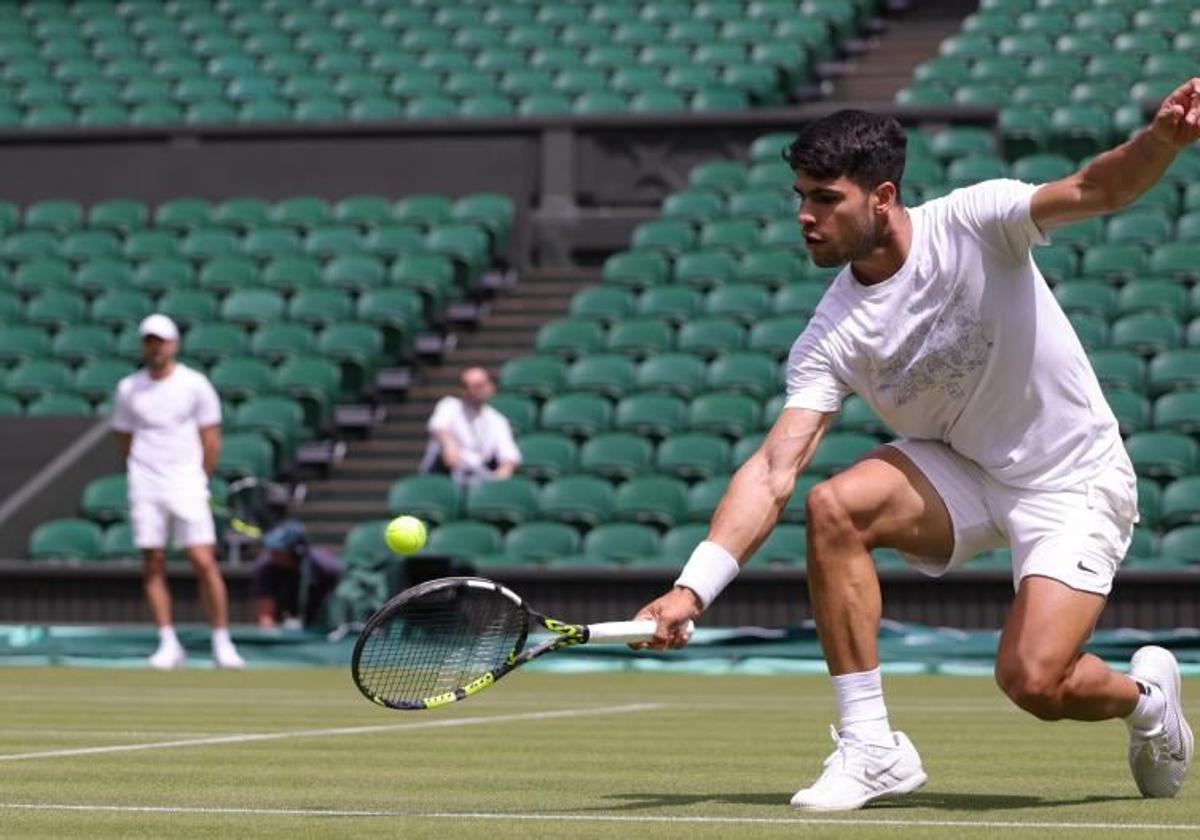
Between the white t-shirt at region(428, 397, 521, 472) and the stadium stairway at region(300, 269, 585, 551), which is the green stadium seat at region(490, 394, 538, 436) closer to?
the stadium stairway at region(300, 269, 585, 551)

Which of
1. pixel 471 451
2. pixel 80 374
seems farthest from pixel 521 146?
pixel 471 451

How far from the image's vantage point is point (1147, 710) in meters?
6.17

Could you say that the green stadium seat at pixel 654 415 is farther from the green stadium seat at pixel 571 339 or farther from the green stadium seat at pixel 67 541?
the green stadium seat at pixel 67 541

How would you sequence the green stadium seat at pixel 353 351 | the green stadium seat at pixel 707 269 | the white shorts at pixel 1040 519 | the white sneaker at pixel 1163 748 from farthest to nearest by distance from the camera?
the green stadium seat at pixel 353 351 → the green stadium seat at pixel 707 269 → the white sneaker at pixel 1163 748 → the white shorts at pixel 1040 519

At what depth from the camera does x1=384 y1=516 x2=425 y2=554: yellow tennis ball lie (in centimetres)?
749

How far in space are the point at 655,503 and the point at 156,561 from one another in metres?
3.44

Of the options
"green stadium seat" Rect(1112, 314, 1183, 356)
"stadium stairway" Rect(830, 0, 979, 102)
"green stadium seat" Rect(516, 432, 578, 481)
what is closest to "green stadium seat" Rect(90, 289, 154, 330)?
"green stadium seat" Rect(516, 432, 578, 481)

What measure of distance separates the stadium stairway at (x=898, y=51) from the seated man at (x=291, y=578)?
9.31m

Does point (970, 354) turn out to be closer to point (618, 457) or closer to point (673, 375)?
point (618, 457)

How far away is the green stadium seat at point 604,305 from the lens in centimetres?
1931

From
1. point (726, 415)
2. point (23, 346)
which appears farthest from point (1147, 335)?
point (23, 346)

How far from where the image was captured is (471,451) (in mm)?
16703

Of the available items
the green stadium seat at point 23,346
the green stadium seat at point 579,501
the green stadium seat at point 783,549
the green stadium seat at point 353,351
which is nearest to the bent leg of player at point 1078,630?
the green stadium seat at point 783,549

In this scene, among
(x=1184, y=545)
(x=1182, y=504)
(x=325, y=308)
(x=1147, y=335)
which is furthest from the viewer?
(x=325, y=308)
